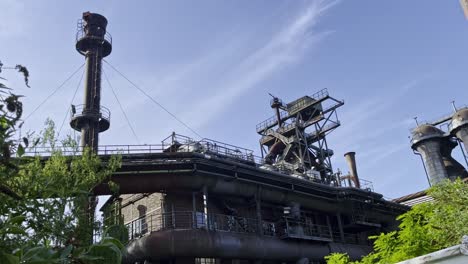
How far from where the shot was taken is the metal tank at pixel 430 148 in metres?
47.8

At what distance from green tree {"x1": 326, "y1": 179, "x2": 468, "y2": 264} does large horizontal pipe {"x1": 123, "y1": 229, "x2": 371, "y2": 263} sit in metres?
7.18

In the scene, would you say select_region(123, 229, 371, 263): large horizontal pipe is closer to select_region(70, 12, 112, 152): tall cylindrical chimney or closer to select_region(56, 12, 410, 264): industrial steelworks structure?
select_region(56, 12, 410, 264): industrial steelworks structure

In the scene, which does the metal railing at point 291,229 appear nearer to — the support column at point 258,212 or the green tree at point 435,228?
the support column at point 258,212

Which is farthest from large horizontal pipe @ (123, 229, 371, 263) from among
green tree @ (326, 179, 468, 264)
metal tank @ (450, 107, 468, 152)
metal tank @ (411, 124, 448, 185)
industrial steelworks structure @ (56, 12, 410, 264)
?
metal tank @ (450, 107, 468, 152)

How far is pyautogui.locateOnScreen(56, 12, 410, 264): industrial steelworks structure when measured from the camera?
72.1ft

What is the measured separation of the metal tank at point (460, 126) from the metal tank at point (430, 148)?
1695mm

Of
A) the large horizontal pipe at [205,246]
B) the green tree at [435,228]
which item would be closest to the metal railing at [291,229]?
the large horizontal pipe at [205,246]

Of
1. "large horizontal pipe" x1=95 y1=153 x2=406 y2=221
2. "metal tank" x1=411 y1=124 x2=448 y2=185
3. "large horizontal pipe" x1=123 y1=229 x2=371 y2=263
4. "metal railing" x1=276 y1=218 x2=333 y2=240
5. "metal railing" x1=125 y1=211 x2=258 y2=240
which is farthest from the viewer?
"metal tank" x1=411 y1=124 x2=448 y2=185

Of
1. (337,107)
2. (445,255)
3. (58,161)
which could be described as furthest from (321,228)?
(445,255)

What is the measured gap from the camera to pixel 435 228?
1404 centimetres

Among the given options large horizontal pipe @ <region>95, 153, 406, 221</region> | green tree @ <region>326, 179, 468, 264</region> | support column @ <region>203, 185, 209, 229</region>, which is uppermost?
large horizontal pipe @ <region>95, 153, 406, 221</region>

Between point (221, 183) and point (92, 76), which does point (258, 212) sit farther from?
point (92, 76)

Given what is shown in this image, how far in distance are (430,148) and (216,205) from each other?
110 ft

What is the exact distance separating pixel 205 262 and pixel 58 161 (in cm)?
971
